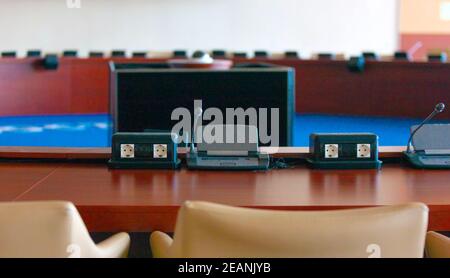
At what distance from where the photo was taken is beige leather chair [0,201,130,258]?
1.24 metres

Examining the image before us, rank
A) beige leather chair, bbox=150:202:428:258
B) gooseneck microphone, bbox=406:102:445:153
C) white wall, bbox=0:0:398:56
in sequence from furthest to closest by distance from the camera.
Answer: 1. white wall, bbox=0:0:398:56
2. gooseneck microphone, bbox=406:102:445:153
3. beige leather chair, bbox=150:202:428:258

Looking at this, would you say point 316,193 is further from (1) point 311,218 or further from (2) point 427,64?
(2) point 427,64

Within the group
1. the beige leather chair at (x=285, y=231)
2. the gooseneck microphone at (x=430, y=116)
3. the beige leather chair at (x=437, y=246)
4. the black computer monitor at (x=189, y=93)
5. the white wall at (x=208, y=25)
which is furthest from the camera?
the white wall at (x=208, y=25)

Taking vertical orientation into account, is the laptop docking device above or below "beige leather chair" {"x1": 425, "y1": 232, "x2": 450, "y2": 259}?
above

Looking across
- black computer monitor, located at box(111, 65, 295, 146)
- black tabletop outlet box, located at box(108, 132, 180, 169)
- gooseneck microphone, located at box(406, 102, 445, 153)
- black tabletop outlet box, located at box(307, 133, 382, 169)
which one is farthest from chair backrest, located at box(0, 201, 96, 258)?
black computer monitor, located at box(111, 65, 295, 146)

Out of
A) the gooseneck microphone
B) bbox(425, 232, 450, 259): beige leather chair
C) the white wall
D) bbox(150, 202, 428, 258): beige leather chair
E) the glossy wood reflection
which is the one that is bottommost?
bbox(425, 232, 450, 259): beige leather chair

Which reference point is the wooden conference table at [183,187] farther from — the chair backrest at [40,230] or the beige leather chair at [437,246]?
the chair backrest at [40,230]

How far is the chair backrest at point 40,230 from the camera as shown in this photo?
4.07 ft

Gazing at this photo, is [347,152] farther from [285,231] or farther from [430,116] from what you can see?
[285,231]

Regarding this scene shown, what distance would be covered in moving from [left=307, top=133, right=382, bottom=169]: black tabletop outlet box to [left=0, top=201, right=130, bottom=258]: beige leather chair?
1.03m

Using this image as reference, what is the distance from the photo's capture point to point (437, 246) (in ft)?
Answer: 5.12

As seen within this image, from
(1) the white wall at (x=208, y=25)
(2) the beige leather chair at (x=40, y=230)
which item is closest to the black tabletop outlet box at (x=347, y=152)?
(2) the beige leather chair at (x=40, y=230)

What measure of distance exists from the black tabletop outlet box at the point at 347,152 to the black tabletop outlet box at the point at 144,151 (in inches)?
18.6

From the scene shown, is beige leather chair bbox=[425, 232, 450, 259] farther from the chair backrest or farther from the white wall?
the white wall
